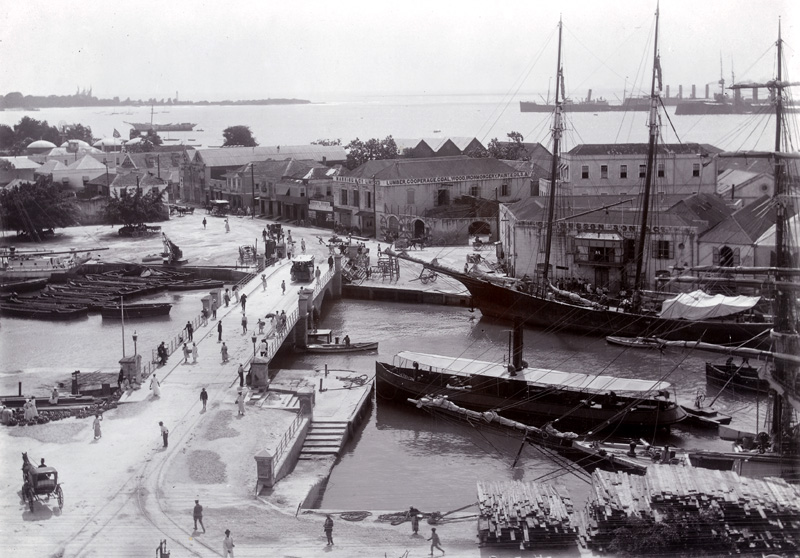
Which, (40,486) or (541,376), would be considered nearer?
(40,486)

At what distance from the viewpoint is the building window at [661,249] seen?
225ft

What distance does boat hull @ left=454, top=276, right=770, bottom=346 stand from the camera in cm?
5809

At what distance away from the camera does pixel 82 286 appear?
80.4m

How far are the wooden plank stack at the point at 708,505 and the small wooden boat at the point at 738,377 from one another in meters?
20.1

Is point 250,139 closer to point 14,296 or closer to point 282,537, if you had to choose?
point 14,296

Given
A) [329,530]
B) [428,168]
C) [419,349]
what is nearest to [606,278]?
[419,349]

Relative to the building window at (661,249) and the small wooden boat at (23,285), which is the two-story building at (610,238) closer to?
the building window at (661,249)

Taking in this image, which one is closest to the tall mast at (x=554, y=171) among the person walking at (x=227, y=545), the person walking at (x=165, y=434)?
the person walking at (x=165, y=434)

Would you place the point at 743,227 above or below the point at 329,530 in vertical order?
above

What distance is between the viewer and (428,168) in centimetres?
9681

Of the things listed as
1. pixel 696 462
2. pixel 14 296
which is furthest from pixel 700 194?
pixel 14 296

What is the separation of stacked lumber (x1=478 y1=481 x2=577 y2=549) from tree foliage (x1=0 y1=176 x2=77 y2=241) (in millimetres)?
78262

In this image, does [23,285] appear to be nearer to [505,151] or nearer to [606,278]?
[606,278]

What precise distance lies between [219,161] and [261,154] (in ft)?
21.2
